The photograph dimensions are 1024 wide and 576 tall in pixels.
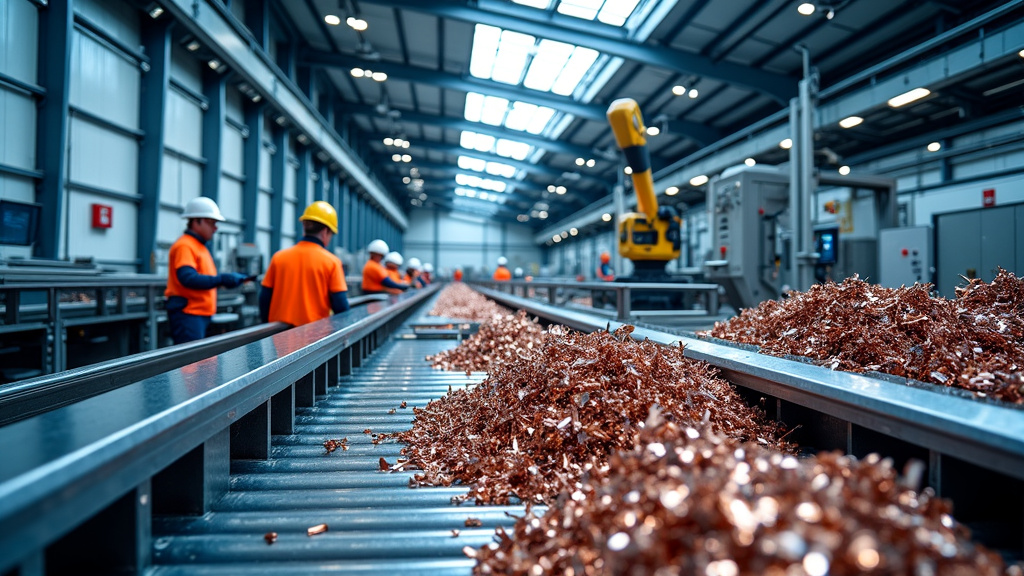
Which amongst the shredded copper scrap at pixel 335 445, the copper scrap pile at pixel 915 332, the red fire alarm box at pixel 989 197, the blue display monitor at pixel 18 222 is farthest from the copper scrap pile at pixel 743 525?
the red fire alarm box at pixel 989 197

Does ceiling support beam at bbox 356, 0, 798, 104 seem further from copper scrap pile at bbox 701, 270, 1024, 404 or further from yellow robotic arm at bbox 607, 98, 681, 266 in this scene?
copper scrap pile at bbox 701, 270, 1024, 404

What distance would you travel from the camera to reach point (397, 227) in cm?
3206

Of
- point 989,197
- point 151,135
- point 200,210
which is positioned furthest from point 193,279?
point 989,197

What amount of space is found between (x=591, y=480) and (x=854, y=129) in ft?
36.8

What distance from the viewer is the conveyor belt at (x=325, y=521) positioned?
1256mm

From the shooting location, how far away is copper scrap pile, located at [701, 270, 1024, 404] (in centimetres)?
174

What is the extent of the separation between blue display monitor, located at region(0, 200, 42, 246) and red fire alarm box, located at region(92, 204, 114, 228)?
2.05 m

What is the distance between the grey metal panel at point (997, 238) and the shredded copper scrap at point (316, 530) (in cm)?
876

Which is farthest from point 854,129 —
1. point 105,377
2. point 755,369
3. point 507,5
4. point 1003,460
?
point 105,377

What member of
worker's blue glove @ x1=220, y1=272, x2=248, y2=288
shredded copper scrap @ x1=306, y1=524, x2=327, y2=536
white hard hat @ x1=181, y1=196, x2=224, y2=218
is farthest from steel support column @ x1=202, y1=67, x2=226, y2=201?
shredded copper scrap @ x1=306, y1=524, x2=327, y2=536

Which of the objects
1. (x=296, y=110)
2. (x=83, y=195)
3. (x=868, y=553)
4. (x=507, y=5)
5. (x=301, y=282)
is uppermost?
(x=507, y=5)

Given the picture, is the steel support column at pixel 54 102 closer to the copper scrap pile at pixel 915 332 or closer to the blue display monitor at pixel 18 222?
the blue display monitor at pixel 18 222

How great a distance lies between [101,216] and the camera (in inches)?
271

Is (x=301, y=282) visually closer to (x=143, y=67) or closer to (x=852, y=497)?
(x=852, y=497)
